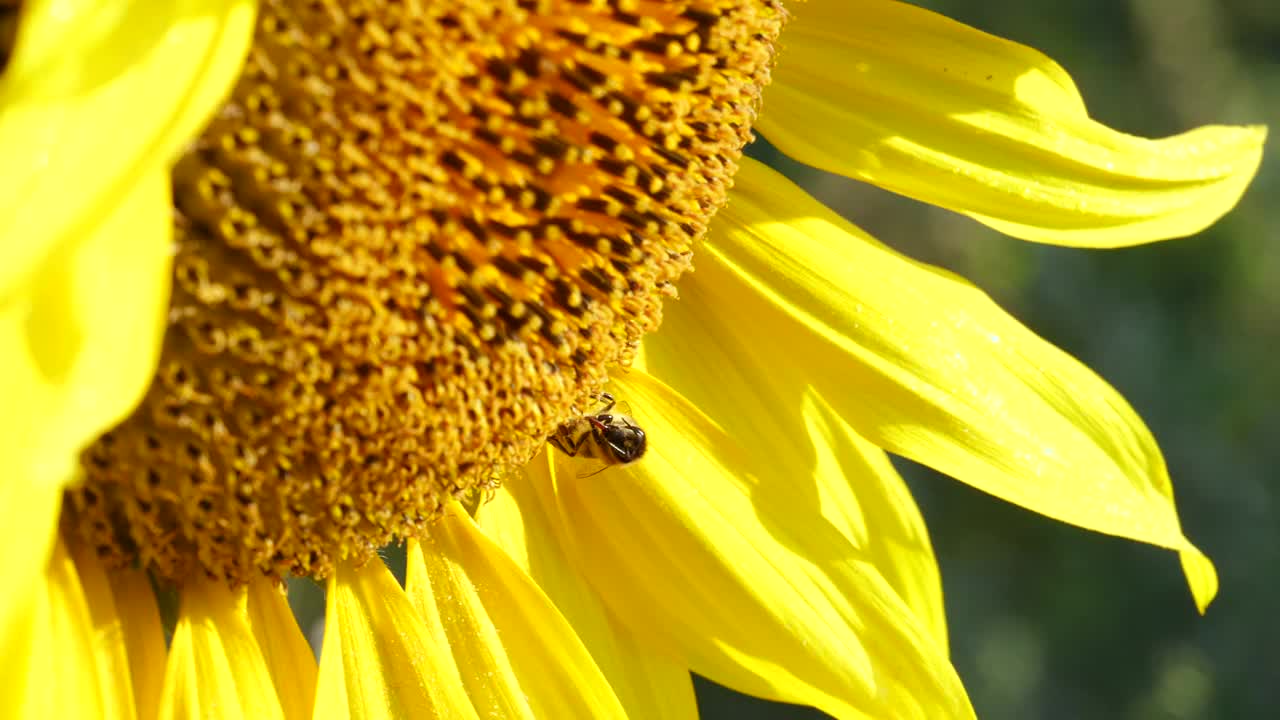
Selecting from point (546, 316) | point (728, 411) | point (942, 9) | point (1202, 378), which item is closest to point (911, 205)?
point (942, 9)

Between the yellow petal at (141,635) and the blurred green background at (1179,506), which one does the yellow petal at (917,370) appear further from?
the blurred green background at (1179,506)

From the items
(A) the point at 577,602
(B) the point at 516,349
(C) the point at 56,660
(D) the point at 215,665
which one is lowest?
(A) the point at 577,602

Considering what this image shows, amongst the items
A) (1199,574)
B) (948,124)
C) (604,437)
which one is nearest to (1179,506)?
(1199,574)

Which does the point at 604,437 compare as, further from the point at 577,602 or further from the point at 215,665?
the point at 215,665

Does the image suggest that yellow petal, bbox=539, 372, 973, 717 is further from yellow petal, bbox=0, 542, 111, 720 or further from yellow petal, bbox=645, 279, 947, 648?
yellow petal, bbox=0, 542, 111, 720

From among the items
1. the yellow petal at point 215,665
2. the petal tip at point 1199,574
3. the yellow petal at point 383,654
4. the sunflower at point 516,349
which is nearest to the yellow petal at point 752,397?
the sunflower at point 516,349

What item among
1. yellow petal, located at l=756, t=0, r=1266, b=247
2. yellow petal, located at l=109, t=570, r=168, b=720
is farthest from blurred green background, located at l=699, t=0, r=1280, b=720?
yellow petal, located at l=109, t=570, r=168, b=720
